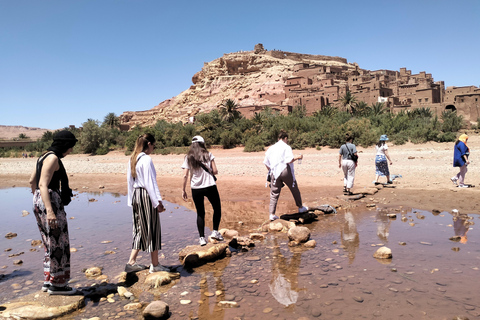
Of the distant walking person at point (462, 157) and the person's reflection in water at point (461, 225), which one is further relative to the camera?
the distant walking person at point (462, 157)

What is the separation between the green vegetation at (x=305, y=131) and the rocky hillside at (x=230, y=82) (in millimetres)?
24577

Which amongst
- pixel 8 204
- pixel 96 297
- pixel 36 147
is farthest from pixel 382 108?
pixel 36 147

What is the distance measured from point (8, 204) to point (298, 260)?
35.4ft

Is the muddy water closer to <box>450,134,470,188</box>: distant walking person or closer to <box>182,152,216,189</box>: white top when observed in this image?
<box>182,152,216,189</box>: white top

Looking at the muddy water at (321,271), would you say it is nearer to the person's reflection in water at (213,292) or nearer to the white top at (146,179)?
the person's reflection in water at (213,292)

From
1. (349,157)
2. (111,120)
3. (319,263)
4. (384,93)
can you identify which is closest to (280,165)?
(319,263)

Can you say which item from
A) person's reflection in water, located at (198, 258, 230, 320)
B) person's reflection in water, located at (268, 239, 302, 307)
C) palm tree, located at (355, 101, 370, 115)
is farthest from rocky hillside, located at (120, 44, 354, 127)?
person's reflection in water, located at (198, 258, 230, 320)

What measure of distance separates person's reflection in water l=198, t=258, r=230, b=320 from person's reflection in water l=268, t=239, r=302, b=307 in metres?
0.59

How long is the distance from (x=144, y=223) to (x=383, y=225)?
171 inches

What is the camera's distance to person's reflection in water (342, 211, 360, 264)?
15.5ft

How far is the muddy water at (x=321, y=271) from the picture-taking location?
3.20 metres

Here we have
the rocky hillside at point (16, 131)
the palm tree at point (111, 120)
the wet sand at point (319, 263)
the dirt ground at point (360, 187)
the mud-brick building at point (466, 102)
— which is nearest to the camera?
the wet sand at point (319, 263)

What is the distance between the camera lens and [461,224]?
5.93 m

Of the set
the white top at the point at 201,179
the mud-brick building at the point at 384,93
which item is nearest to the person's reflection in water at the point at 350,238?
the white top at the point at 201,179
